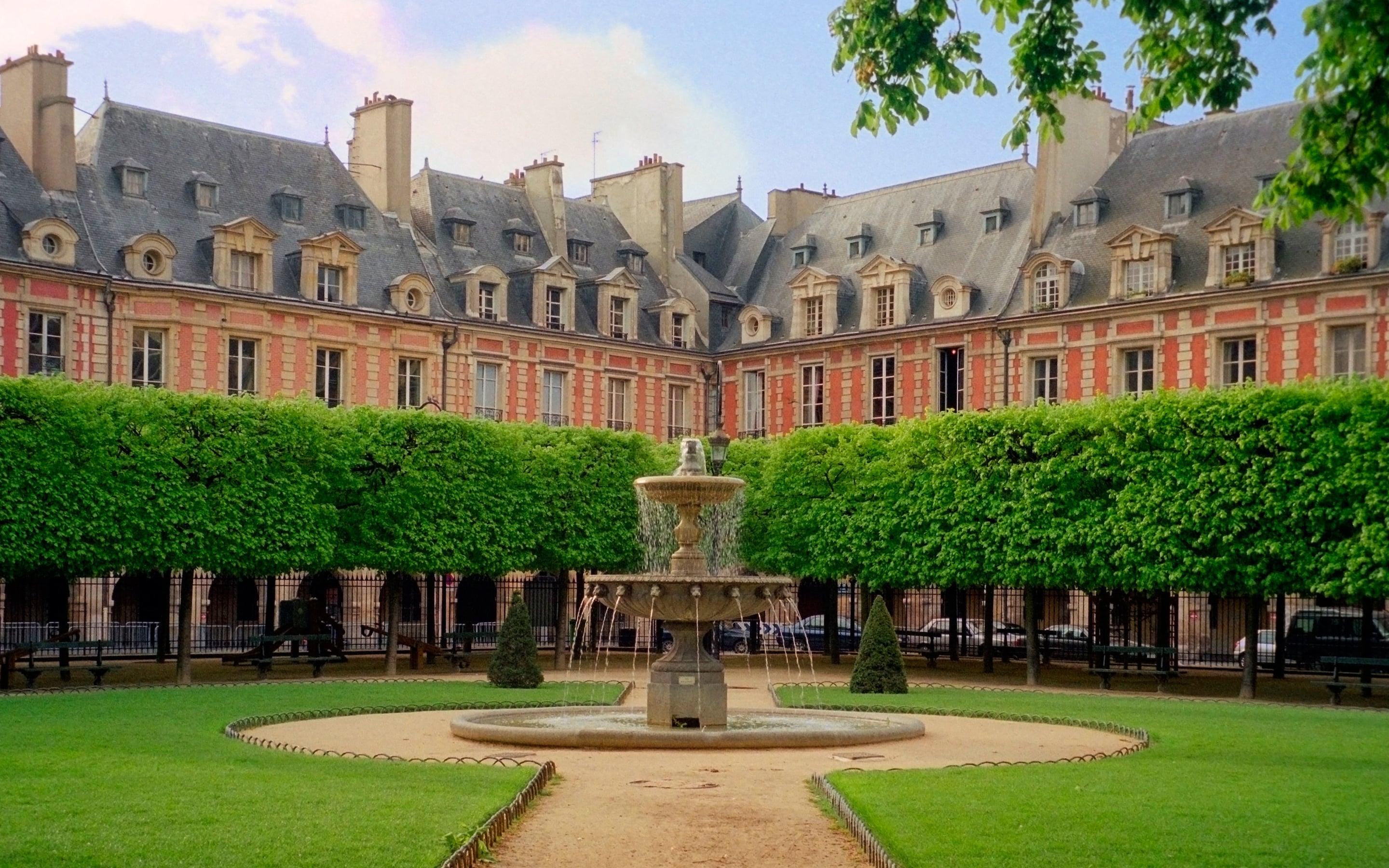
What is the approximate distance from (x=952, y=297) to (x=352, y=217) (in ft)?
53.7

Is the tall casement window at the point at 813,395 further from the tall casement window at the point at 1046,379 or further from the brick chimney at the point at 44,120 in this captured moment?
Answer: the brick chimney at the point at 44,120

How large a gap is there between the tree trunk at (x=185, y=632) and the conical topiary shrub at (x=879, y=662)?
11.0 metres

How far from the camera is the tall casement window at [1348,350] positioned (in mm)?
38312

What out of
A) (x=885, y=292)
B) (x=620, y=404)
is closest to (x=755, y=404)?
(x=620, y=404)

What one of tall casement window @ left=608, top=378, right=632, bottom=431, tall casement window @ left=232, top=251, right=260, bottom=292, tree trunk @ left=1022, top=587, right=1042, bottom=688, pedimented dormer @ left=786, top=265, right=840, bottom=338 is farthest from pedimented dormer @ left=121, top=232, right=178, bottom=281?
tree trunk @ left=1022, top=587, right=1042, bottom=688

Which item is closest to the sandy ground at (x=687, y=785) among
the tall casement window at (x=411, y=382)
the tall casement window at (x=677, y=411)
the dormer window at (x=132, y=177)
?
the tall casement window at (x=411, y=382)

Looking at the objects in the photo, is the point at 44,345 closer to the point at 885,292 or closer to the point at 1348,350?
the point at 885,292

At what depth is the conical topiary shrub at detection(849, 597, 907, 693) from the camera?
2661 centimetres

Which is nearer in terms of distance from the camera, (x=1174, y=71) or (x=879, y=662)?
(x=1174, y=71)

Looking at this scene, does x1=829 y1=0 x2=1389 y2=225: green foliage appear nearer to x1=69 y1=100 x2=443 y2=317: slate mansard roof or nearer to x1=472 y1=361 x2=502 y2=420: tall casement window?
x1=69 y1=100 x2=443 y2=317: slate mansard roof

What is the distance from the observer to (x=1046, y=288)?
43969mm

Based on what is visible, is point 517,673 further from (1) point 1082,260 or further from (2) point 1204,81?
(1) point 1082,260

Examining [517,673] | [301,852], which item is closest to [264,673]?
[517,673]

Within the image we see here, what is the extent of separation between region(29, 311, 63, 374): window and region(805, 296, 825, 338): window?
806 inches
